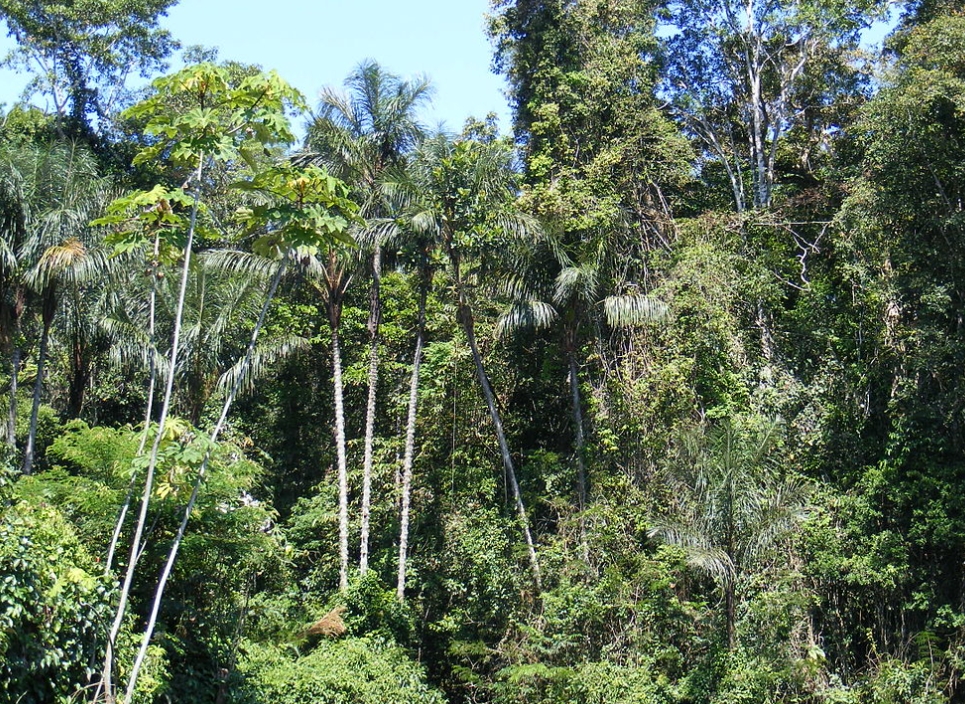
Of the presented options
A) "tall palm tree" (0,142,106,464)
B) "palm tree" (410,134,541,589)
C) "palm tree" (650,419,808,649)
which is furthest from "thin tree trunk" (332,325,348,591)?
"palm tree" (650,419,808,649)

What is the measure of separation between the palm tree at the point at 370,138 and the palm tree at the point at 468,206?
1066 mm

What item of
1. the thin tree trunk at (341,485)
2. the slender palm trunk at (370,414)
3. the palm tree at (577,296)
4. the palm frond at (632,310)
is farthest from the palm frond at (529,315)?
the thin tree trunk at (341,485)

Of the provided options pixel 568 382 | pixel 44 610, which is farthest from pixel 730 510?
pixel 44 610

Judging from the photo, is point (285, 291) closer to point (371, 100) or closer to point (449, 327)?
point (449, 327)

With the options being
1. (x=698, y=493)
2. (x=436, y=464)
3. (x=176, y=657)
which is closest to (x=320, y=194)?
(x=176, y=657)

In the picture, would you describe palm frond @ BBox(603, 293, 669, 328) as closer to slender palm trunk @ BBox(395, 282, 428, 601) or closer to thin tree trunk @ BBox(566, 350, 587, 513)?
thin tree trunk @ BBox(566, 350, 587, 513)

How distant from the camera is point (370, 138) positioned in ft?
60.8

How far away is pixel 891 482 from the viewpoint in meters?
16.3

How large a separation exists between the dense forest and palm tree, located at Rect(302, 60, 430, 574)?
0.07 metres

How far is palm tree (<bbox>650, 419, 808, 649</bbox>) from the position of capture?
14.2 metres

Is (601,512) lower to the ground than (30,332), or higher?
lower

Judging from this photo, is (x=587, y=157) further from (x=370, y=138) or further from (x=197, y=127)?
(x=197, y=127)

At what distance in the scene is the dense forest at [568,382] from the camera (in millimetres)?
14477

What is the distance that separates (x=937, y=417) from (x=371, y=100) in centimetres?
1144
